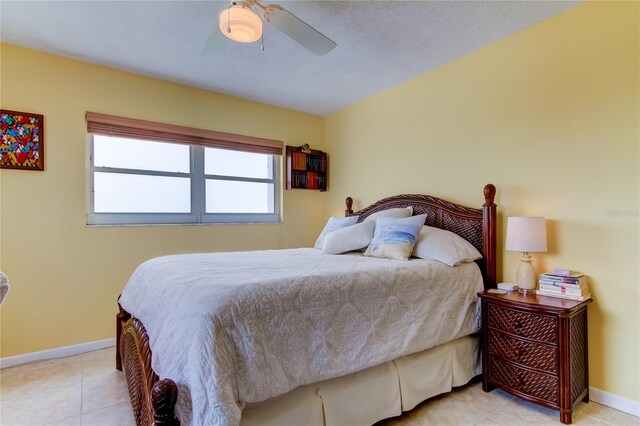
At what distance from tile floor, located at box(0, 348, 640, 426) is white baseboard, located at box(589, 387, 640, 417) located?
0.04m

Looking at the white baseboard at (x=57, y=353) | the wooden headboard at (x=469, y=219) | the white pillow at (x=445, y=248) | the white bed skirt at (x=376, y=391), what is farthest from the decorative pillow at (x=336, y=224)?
→ the white baseboard at (x=57, y=353)

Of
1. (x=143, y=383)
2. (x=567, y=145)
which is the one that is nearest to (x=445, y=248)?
(x=567, y=145)

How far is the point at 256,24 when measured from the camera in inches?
65.9

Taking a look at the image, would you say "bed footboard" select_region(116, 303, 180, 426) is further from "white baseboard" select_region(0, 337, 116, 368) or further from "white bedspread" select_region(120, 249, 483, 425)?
"white baseboard" select_region(0, 337, 116, 368)

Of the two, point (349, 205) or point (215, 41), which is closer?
point (215, 41)

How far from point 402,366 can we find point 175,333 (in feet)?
4.09

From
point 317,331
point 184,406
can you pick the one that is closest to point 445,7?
point 317,331

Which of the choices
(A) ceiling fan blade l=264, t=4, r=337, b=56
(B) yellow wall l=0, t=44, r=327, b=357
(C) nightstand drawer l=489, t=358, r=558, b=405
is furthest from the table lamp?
(B) yellow wall l=0, t=44, r=327, b=357

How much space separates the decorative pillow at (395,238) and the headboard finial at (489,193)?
491mm

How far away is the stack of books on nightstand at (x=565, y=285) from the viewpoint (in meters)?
1.96

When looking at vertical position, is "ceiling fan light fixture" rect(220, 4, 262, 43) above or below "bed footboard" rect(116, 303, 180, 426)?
above

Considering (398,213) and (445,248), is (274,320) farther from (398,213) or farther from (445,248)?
(398,213)

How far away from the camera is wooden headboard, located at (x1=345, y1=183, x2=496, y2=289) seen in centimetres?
243

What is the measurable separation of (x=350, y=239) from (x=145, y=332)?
1.66 metres
